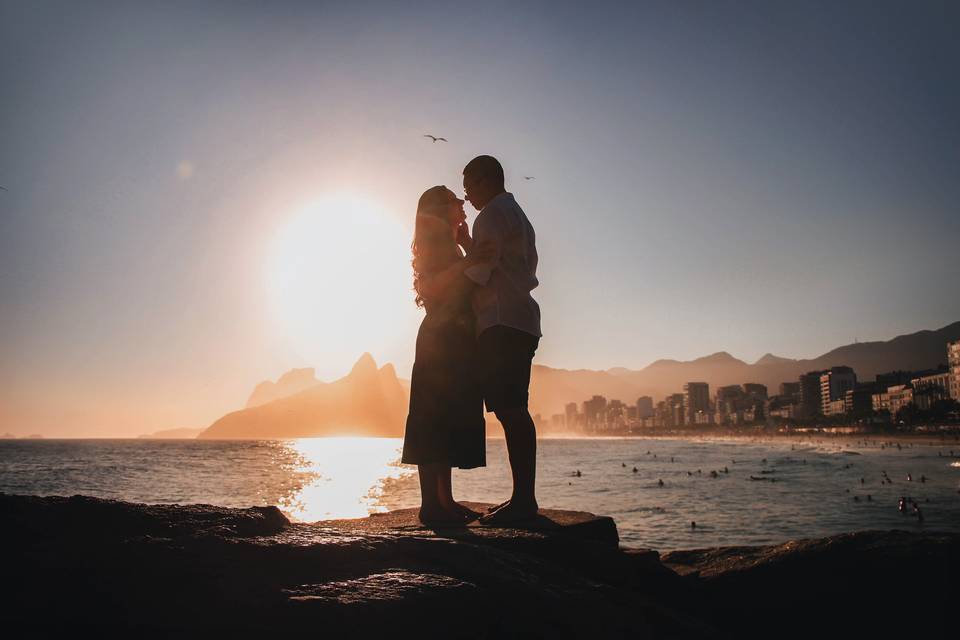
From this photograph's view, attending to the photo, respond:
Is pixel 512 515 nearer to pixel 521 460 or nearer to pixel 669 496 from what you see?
pixel 521 460

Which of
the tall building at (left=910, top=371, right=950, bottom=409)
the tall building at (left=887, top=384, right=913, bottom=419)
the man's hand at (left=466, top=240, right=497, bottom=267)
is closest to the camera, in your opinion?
the man's hand at (left=466, top=240, right=497, bottom=267)

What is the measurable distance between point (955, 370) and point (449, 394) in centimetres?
18672

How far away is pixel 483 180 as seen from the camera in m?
4.81

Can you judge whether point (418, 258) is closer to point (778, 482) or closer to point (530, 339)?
point (530, 339)

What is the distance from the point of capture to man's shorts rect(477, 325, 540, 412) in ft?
14.2

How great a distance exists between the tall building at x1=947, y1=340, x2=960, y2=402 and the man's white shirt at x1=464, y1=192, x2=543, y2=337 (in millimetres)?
180294

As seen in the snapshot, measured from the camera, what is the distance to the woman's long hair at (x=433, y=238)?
Answer: 4.71 m

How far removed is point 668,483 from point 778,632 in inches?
1936

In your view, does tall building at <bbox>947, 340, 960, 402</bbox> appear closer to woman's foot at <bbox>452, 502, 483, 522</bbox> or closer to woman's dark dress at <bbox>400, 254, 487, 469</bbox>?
woman's foot at <bbox>452, 502, 483, 522</bbox>

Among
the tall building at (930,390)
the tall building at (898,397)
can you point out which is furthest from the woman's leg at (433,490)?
the tall building at (898,397)

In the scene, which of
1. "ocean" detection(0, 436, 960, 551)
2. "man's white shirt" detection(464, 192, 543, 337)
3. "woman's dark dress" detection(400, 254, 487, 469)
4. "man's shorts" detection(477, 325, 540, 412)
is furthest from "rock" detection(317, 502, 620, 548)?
"ocean" detection(0, 436, 960, 551)

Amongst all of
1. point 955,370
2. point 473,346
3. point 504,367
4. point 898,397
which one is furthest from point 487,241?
point 898,397

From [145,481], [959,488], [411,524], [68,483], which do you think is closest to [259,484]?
[145,481]

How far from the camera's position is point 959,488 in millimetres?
42438
